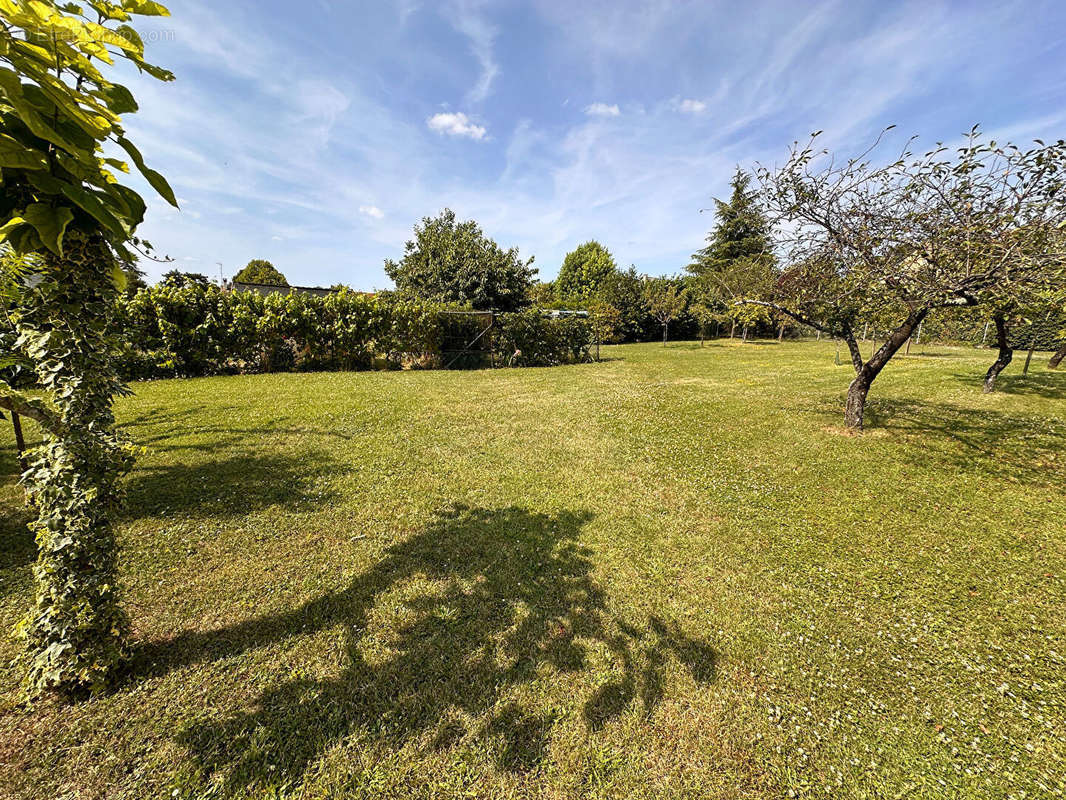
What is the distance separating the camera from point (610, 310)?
102 ft

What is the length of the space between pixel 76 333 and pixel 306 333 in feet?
42.3

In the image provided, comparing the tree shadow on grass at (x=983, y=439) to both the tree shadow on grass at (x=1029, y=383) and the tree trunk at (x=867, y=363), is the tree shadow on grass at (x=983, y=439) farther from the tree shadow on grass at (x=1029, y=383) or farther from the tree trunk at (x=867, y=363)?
the tree shadow on grass at (x=1029, y=383)

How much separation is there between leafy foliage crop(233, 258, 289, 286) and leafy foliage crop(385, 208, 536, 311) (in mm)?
22808

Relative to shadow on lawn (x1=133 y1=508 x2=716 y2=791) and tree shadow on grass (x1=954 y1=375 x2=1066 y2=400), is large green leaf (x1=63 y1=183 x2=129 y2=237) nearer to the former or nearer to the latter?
shadow on lawn (x1=133 y1=508 x2=716 y2=791)

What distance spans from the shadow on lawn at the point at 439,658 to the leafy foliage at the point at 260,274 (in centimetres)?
4626

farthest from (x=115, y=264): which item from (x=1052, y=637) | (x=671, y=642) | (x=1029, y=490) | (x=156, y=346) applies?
(x=156, y=346)

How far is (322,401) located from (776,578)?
956 cm

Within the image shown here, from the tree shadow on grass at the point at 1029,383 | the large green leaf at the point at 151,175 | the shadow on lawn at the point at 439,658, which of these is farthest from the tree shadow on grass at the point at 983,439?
the large green leaf at the point at 151,175

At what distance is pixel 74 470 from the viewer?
81.3 inches

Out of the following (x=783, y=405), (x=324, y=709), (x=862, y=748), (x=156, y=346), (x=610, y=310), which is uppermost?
(x=610, y=310)

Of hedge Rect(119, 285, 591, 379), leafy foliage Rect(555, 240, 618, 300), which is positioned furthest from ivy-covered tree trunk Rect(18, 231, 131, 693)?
leafy foliage Rect(555, 240, 618, 300)

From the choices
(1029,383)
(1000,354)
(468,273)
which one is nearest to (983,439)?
(1000,354)

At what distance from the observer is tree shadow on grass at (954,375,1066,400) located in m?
10.3

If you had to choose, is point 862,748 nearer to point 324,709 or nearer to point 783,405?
point 324,709
